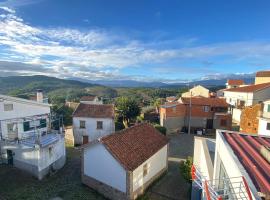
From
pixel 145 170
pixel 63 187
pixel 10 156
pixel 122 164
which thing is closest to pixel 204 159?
pixel 122 164

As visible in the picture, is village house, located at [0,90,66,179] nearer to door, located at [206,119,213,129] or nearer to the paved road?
the paved road

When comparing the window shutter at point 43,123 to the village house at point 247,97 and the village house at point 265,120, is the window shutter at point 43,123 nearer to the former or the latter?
the village house at point 265,120

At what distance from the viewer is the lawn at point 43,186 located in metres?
18.1

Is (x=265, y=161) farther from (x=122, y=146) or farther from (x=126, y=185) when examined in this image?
(x=122, y=146)

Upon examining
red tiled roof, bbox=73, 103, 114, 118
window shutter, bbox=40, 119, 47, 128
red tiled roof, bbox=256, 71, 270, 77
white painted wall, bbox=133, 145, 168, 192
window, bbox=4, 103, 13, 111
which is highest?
red tiled roof, bbox=256, 71, 270, 77

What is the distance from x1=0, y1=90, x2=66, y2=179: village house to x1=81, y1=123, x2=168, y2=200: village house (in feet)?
14.4

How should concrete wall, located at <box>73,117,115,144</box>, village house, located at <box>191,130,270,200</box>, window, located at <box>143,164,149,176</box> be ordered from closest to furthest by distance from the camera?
village house, located at <box>191,130,270,200</box>, window, located at <box>143,164,149,176</box>, concrete wall, located at <box>73,117,115,144</box>

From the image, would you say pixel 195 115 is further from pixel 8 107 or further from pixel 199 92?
pixel 8 107

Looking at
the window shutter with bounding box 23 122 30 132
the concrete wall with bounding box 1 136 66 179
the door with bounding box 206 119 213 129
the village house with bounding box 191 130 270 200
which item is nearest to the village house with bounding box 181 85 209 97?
the door with bounding box 206 119 213 129

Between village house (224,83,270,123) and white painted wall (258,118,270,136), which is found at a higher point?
village house (224,83,270,123)

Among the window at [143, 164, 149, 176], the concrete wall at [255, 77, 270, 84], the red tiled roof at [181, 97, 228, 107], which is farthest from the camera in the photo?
the concrete wall at [255, 77, 270, 84]

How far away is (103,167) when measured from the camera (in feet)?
60.2

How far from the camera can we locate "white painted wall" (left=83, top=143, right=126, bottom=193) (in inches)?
677

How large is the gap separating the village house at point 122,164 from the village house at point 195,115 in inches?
731
